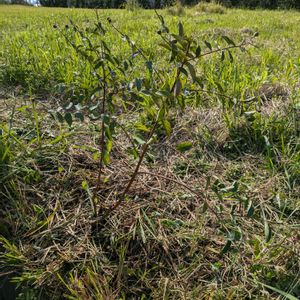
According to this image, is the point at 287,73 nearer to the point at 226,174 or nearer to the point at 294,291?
the point at 226,174

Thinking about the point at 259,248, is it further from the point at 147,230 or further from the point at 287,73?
the point at 287,73

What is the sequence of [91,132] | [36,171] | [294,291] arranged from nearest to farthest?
[294,291] < [36,171] < [91,132]

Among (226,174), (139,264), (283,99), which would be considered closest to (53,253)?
(139,264)

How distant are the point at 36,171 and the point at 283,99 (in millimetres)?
1572

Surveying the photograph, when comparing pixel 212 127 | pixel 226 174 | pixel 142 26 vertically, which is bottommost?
pixel 226 174

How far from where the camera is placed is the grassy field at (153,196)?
3.66 ft

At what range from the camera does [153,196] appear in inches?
56.3

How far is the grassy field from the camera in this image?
3.66 ft

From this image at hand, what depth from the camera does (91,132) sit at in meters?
1.72

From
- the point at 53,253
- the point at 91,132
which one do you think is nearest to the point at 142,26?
the point at 91,132

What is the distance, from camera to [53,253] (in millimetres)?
1242

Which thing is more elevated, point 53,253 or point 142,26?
point 142,26

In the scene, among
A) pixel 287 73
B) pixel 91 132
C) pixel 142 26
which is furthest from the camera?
pixel 142 26

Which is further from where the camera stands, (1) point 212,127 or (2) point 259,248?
(1) point 212,127
